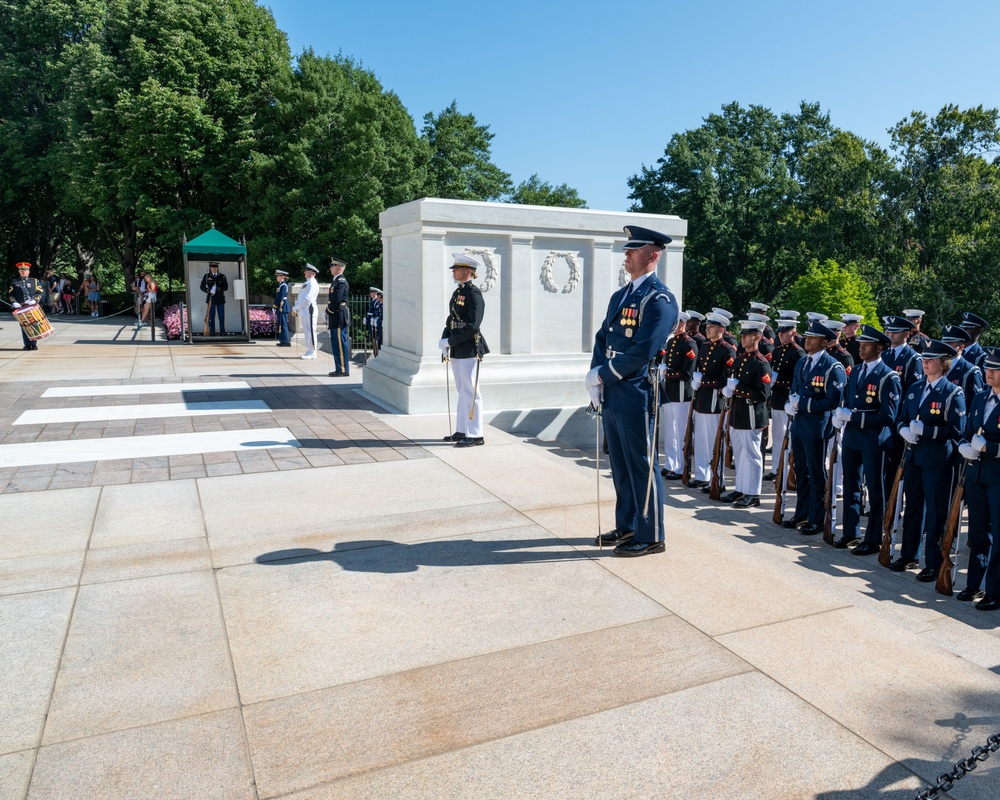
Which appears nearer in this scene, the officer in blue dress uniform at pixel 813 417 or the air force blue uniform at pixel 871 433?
the air force blue uniform at pixel 871 433

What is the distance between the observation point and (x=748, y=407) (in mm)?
7723

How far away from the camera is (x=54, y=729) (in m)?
3.15

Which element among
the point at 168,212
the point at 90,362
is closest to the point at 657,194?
the point at 168,212

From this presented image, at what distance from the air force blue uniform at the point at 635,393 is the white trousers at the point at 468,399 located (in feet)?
10.3

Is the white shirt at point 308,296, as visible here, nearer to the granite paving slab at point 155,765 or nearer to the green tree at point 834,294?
the granite paving slab at point 155,765

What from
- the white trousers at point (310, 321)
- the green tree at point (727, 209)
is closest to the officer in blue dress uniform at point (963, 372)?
the white trousers at point (310, 321)

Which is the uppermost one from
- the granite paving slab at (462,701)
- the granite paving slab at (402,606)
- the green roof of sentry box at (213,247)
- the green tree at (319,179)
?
the green tree at (319,179)

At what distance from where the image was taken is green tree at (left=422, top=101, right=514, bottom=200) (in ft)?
133

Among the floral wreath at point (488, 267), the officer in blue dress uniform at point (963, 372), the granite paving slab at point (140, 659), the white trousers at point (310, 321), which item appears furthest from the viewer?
the white trousers at point (310, 321)

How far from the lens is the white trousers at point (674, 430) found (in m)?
8.95

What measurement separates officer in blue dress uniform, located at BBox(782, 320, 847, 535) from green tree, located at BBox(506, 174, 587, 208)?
55192mm

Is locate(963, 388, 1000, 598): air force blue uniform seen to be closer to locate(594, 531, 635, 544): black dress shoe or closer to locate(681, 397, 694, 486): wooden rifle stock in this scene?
locate(594, 531, 635, 544): black dress shoe

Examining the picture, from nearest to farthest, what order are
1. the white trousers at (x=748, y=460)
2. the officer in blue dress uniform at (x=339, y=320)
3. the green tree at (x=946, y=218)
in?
the white trousers at (x=748, y=460) → the officer in blue dress uniform at (x=339, y=320) → the green tree at (x=946, y=218)

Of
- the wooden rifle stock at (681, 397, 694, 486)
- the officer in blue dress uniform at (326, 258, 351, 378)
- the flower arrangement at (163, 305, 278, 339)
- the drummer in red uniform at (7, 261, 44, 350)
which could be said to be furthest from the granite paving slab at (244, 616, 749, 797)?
the flower arrangement at (163, 305, 278, 339)
